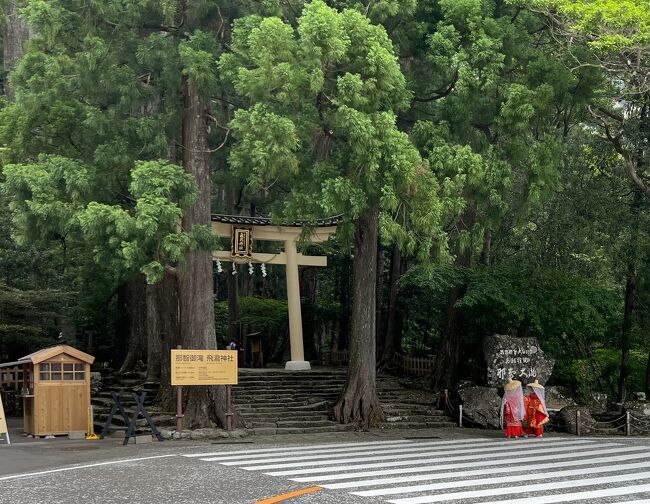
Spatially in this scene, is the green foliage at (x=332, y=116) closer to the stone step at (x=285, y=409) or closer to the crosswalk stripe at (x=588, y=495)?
the stone step at (x=285, y=409)

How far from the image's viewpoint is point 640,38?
53.6ft

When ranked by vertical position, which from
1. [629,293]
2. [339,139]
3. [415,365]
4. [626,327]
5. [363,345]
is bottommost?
[415,365]

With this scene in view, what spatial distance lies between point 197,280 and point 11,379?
960cm

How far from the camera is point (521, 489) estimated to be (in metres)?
10.5

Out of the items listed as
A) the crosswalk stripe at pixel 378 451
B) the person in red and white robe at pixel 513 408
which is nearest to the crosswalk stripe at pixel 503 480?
the crosswalk stripe at pixel 378 451

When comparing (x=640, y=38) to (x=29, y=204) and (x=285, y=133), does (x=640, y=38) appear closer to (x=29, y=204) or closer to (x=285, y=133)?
(x=285, y=133)

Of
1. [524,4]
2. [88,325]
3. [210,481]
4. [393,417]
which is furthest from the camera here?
[88,325]

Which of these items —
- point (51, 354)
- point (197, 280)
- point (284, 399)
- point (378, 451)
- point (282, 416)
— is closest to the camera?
point (378, 451)

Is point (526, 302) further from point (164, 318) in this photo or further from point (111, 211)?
point (111, 211)

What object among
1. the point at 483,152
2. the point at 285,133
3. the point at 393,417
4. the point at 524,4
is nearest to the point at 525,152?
the point at 483,152

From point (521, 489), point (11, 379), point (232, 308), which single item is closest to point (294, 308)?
point (232, 308)

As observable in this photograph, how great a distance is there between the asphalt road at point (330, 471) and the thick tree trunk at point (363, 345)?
2235 millimetres

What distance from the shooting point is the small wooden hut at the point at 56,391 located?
17.3m

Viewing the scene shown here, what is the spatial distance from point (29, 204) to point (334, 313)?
1805cm
